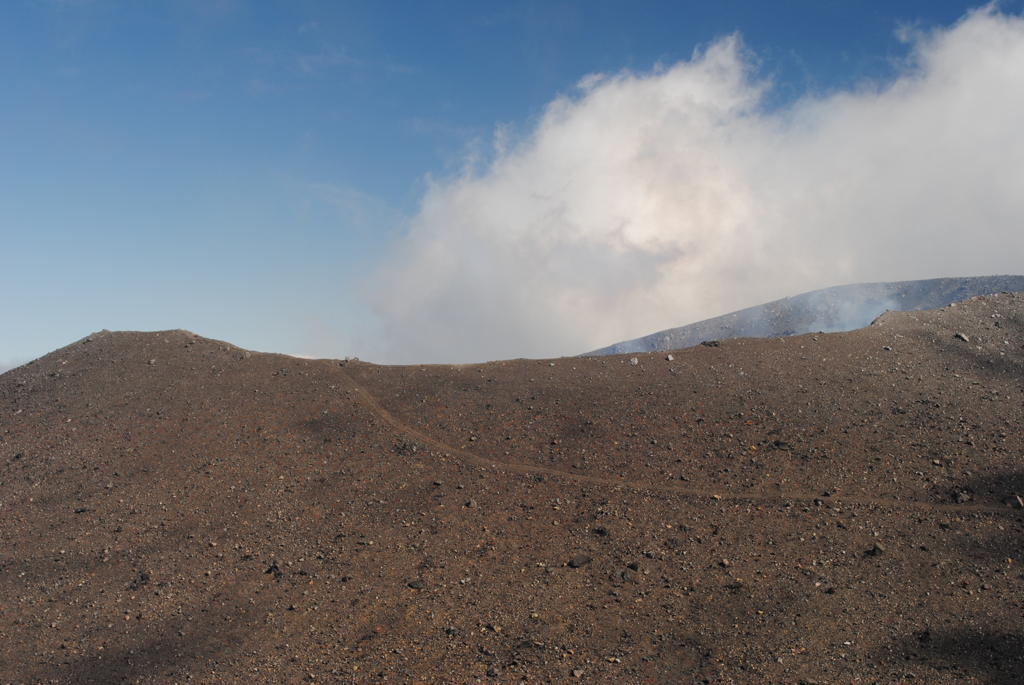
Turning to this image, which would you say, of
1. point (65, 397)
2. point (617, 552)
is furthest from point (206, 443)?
point (617, 552)

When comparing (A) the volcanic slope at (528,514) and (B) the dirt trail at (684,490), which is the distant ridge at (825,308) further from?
(B) the dirt trail at (684,490)

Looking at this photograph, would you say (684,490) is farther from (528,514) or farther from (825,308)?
(825,308)

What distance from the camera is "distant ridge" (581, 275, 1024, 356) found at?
128ft

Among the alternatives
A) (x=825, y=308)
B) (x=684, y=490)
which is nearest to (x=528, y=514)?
(x=684, y=490)

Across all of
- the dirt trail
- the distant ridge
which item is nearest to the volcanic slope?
the dirt trail

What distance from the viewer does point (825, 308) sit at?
39.2 m

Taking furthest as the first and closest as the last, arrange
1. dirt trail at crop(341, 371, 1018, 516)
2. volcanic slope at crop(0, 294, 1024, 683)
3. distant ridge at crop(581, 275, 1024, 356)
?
distant ridge at crop(581, 275, 1024, 356), dirt trail at crop(341, 371, 1018, 516), volcanic slope at crop(0, 294, 1024, 683)

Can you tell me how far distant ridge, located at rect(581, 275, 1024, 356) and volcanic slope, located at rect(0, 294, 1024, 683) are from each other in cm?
1129

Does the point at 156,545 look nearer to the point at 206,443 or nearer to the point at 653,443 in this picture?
the point at 206,443

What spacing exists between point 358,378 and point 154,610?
11556 millimetres

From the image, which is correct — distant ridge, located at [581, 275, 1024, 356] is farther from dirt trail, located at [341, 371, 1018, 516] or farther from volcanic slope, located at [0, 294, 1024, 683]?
dirt trail, located at [341, 371, 1018, 516]

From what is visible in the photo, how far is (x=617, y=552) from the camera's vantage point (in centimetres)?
1648

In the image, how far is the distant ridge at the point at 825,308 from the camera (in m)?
39.0

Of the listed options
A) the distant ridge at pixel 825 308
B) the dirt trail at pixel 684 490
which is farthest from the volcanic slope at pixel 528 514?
the distant ridge at pixel 825 308
